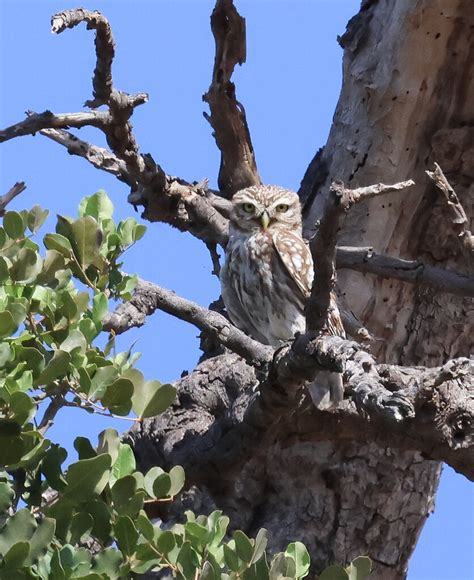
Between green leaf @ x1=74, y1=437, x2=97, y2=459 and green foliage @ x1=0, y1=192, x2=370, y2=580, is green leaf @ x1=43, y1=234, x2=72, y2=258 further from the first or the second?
green leaf @ x1=74, y1=437, x2=97, y2=459

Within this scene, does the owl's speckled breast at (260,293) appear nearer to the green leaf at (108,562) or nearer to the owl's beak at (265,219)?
the owl's beak at (265,219)

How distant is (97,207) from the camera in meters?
3.28

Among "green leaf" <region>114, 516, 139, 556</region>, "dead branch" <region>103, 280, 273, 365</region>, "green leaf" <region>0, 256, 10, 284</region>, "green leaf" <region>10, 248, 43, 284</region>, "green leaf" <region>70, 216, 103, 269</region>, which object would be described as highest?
"dead branch" <region>103, 280, 273, 365</region>

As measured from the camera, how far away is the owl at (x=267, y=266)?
493 cm

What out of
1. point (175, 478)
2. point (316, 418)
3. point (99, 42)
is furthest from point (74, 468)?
point (99, 42)

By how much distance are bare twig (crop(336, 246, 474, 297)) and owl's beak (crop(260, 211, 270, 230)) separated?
1.00 metres

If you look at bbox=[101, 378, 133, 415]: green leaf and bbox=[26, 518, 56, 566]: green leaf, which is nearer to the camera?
bbox=[26, 518, 56, 566]: green leaf

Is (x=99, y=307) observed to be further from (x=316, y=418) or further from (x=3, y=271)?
(x=316, y=418)

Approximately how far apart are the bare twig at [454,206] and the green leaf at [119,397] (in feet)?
4.37

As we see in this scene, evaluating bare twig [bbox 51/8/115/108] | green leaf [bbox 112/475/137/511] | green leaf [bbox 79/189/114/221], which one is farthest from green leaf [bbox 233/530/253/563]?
bare twig [bbox 51/8/115/108]

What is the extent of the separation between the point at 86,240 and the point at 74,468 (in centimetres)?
80

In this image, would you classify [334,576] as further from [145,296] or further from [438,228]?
[438,228]

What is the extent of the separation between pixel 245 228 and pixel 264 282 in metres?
0.49

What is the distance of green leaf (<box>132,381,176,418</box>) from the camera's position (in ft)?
9.31
